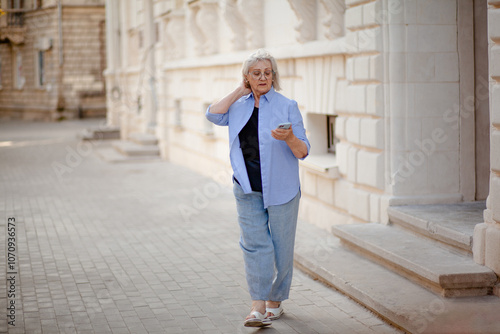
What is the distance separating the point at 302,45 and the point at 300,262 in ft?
11.1

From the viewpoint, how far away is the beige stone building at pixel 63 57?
129 ft

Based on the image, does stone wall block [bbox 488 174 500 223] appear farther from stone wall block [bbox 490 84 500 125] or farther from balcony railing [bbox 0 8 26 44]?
balcony railing [bbox 0 8 26 44]

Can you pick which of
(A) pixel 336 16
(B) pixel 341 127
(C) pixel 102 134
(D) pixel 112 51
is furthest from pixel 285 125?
(D) pixel 112 51

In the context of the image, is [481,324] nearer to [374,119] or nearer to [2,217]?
[374,119]

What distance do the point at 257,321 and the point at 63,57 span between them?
3636 cm

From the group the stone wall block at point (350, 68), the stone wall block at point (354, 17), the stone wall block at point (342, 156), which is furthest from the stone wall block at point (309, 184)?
the stone wall block at point (354, 17)

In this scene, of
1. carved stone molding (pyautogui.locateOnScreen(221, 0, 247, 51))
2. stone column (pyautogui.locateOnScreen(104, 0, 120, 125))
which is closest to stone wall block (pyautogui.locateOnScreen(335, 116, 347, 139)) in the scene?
carved stone molding (pyautogui.locateOnScreen(221, 0, 247, 51))

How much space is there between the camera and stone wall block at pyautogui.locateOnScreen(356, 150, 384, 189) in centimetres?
761

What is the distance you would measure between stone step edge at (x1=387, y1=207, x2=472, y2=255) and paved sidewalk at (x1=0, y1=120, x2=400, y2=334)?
0.96m

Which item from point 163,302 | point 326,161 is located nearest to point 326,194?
point 326,161

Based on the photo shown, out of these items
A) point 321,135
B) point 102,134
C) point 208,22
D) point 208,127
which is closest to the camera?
point 321,135

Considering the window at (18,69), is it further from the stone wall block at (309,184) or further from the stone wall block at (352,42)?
the stone wall block at (352,42)

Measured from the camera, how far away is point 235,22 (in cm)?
1286

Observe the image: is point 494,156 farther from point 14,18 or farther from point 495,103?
point 14,18
